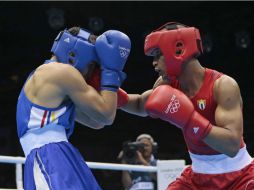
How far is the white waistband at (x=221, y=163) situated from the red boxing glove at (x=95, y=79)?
53 cm

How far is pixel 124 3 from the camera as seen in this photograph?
7379 millimetres

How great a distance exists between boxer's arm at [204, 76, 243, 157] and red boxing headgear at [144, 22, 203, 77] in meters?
0.18

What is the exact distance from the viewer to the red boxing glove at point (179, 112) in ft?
6.88

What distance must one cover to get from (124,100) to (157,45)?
390 millimetres

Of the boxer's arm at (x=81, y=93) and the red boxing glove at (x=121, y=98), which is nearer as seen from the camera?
the boxer's arm at (x=81, y=93)

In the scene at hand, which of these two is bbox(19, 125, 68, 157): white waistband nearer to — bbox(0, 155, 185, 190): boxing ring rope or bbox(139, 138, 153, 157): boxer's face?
A: bbox(0, 155, 185, 190): boxing ring rope

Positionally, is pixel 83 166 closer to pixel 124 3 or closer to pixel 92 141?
pixel 124 3

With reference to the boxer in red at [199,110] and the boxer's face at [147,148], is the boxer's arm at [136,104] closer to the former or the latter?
the boxer in red at [199,110]

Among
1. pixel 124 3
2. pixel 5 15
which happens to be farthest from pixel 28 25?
pixel 124 3

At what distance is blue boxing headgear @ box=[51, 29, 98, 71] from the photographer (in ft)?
7.12

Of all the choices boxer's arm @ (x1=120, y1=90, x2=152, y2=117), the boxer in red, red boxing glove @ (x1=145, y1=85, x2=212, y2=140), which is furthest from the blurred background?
red boxing glove @ (x1=145, y1=85, x2=212, y2=140)

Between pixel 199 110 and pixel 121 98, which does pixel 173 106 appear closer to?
pixel 199 110

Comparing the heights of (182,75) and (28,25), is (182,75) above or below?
above

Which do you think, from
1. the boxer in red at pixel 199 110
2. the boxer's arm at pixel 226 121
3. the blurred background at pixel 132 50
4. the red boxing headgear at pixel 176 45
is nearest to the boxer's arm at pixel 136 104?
the boxer in red at pixel 199 110
